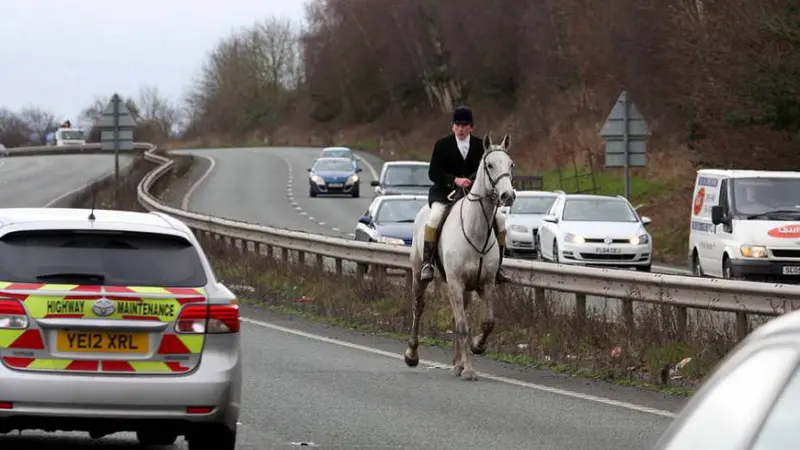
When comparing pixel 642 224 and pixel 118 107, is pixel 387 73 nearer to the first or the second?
pixel 118 107

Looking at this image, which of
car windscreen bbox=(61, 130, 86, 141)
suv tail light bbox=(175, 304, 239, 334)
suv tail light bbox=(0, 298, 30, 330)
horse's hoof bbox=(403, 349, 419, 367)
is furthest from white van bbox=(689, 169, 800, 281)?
car windscreen bbox=(61, 130, 86, 141)

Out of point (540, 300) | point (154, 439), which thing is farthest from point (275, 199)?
point (154, 439)

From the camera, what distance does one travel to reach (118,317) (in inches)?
377

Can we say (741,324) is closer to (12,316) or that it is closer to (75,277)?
(75,277)

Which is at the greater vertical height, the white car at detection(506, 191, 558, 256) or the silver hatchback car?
the silver hatchback car

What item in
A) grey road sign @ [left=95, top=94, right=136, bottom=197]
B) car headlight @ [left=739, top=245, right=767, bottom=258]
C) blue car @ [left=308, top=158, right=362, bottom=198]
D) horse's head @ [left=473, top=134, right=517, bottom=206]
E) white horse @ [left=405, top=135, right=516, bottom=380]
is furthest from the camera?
blue car @ [left=308, top=158, right=362, bottom=198]

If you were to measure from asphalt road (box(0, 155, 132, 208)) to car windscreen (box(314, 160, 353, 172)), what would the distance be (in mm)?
9269

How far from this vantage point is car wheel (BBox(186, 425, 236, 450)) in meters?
9.84

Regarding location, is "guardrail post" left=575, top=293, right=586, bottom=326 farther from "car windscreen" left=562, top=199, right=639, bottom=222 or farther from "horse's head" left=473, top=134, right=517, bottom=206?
"car windscreen" left=562, top=199, right=639, bottom=222

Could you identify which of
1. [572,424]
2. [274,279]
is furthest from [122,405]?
[274,279]

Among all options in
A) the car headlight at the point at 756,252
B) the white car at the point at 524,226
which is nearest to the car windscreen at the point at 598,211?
the white car at the point at 524,226

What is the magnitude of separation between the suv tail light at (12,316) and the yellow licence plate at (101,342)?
20 cm

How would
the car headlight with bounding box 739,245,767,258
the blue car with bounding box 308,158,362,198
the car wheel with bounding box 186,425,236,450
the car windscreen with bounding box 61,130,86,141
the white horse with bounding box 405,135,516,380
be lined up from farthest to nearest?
the car windscreen with bounding box 61,130,86,141 < the blue car with bounding box 308,158,362,198 < the car headlight with bounding box 739,245,767,258 < the white horse with bounding box 405,135,516,380 < the car wheel with bounding box 186,425,236,450

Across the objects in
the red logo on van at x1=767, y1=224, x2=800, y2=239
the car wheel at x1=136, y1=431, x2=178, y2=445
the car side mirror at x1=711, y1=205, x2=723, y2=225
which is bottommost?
the car wheel at x1=136, y1=431, x2=178, y2=445
